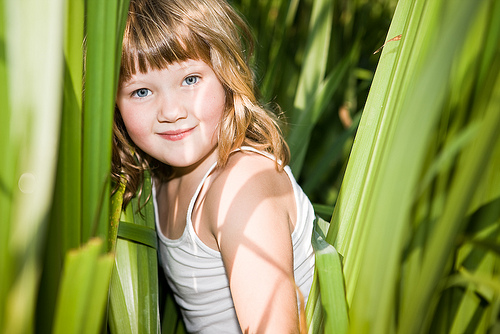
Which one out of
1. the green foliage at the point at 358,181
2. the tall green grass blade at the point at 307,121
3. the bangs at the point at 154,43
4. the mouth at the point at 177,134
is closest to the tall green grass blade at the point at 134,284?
the green foliage at the point at 358,181

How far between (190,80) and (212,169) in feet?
0.50

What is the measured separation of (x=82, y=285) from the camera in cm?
30

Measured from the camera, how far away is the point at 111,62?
0.40m

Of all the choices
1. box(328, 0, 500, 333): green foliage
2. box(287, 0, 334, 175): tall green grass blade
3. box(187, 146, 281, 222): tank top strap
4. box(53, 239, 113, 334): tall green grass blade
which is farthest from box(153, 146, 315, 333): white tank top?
box(53, 239, 113, 334): tall green grass blade

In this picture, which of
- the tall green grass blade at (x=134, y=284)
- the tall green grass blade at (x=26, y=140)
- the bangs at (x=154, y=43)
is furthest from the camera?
the bangs at (x=154, y=43)

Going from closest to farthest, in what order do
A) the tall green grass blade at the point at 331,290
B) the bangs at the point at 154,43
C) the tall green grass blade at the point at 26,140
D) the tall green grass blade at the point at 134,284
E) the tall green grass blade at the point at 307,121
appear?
the tall green grass blade at the point at 26,140, the tall green grass blade at the point at 331,290, the tall green grass blade at the point at 134,284, the bangs at the point at 154,43, the tall green grass blade at the point at 307,121

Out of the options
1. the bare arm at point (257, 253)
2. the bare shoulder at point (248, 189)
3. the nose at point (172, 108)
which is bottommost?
the bare arm at point (257, 253)

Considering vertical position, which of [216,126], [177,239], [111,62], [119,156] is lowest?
[177,239]

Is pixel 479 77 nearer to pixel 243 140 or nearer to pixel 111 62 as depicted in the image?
pixel 111 62

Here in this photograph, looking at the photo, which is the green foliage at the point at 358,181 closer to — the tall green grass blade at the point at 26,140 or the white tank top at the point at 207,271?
the tall green grass blade at the point at 26,140

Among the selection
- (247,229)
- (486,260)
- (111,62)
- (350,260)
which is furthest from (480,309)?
(111,62)

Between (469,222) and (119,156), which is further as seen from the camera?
(119,156)

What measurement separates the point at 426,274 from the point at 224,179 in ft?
1.46

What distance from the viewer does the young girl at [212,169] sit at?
651mm
